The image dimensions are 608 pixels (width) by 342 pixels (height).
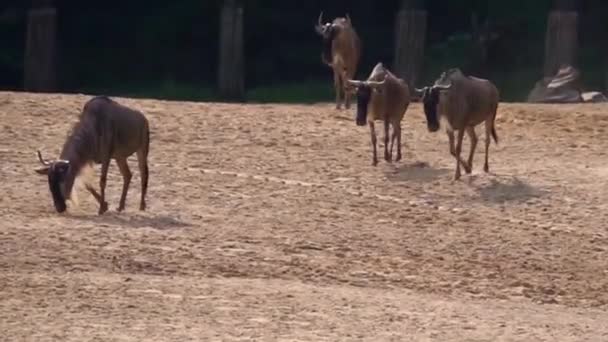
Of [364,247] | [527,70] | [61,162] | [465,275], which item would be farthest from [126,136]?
[527,70]

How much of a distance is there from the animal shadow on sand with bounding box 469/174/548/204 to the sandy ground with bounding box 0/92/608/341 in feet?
0.10

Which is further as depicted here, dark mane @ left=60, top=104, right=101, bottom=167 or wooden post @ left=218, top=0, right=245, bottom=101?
wooden post @ left=218, top=0, right=245, bottom=101

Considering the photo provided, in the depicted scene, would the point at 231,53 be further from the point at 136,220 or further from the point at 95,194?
the point at 136,220

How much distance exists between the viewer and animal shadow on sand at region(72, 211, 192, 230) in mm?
16094

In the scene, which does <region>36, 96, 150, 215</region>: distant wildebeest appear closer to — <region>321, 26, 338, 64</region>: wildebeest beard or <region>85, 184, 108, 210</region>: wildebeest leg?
<region>85, 184, 108, 210</region>: wildebeest leg

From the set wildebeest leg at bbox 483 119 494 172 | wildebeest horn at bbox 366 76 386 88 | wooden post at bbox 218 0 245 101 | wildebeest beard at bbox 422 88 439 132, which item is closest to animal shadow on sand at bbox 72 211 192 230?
wildebeest beard at bbox 422 88 439 132

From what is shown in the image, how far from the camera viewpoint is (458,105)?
66.9 ft

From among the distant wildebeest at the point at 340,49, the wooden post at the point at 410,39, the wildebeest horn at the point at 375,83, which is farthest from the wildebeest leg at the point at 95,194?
the wooden post at the point at 410,39

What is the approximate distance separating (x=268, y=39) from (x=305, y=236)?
66.5 feet

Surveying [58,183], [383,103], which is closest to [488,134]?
[383,103]

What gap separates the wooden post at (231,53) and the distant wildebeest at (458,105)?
35.8 feet

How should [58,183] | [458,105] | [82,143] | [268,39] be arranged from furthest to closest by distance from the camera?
[268,39], [458,105], [82,143], [58,183]

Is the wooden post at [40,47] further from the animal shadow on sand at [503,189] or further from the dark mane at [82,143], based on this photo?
the dark mane at [82,143]

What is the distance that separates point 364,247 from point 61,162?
2785mm
